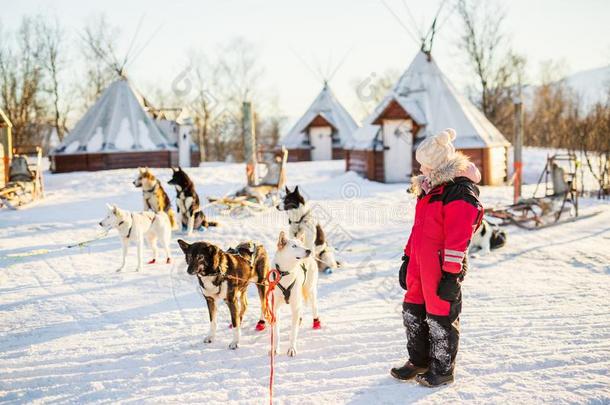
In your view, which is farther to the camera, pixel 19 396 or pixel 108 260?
pixel 108 260

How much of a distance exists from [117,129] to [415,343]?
20058mm

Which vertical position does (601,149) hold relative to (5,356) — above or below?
above

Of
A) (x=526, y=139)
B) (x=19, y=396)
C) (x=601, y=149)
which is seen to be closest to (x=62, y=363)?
(x=19, y=396)

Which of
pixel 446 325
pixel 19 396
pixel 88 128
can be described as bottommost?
pixel 19 396

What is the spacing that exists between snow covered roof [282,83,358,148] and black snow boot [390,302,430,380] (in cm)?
2396

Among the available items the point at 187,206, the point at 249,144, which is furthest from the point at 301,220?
the point at 249,144

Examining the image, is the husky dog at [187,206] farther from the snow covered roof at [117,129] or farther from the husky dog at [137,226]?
the snow covered roof at [117,129]

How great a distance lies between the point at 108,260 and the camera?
25.9 feet

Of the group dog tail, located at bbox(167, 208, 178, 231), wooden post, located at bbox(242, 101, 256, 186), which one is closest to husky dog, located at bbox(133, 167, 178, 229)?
dog tail, located at bbox(167, 208, 178, 231)

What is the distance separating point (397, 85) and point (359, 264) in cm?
1314

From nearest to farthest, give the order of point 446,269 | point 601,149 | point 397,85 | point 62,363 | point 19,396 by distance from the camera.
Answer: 1. point 446,269
2. point 19,396
3. point 62,363
4. point 601,149
5. point 397,85

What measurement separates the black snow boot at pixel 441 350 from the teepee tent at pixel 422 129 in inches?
553

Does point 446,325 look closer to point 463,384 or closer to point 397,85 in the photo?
point 463,384

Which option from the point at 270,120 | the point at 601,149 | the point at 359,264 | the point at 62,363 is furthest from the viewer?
the point at 270,120
